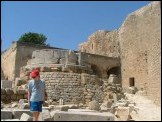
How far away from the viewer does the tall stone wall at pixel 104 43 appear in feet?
93.1

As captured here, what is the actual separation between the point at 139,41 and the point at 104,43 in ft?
22.7

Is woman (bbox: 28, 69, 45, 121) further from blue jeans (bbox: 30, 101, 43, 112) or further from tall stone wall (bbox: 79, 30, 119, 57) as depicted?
tall stone wall (bbox: 79, 30, 119, 57)

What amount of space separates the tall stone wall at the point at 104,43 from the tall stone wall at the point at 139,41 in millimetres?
1676

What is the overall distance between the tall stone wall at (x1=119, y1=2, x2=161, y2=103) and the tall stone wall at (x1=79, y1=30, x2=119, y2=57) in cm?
168

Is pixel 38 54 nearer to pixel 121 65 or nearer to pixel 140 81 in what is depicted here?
pixel 140 81

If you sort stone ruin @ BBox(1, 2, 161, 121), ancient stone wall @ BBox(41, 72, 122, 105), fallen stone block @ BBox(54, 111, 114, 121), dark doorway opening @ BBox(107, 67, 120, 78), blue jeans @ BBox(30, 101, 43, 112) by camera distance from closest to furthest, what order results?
fallen stone block @ BBox(54, 111, 114, 121) → blue jeans @ BBox(30, 101, 43, 112) → stone ruin @ BBox(1, 2, 161, 121) → ancient stone wall @ BBox(41, 72, 122, 105) → dark doorway opening @ BBox(107, 67, 120, 78)

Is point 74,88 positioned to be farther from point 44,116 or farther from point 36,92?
point 36,92

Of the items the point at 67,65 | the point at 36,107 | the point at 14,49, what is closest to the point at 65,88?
the point at 67,65

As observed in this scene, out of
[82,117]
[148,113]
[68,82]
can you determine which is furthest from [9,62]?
[82,117]

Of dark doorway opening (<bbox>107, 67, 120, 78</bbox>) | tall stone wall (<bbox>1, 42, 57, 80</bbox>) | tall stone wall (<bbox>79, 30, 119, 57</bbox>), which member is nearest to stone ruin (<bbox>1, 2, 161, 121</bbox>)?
tall stone wall (<bbox>1, 42, 57, 80</bbox>)

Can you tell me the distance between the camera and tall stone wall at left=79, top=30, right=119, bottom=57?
2839cm

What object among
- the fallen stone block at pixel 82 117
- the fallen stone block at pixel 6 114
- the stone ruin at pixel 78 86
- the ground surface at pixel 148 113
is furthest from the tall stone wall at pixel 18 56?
the fallen stone block at pixel 82 117

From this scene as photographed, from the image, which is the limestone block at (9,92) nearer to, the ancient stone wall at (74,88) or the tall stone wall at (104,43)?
the ancient stone wall at (74,88)

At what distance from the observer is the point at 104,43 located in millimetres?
29969
